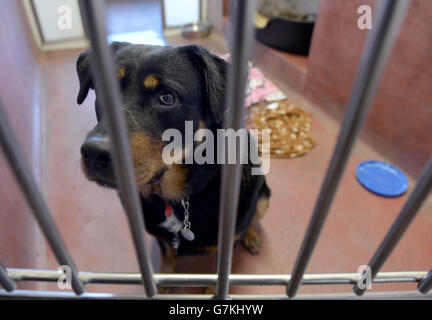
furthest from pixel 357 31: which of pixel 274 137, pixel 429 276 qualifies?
pixel 429 276

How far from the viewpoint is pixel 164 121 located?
60 centimetres

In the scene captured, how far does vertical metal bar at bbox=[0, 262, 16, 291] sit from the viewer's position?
19.1 inches

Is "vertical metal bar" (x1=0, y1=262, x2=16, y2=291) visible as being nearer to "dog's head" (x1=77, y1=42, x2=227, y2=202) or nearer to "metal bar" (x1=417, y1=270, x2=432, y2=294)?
"dog's head" (x1=77, y1=42, x2=227, y2=202)

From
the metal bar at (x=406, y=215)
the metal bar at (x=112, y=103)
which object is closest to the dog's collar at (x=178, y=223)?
the metal bar at (x=112, y=103)

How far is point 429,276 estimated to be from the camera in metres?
0.50

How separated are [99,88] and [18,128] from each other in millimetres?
1156

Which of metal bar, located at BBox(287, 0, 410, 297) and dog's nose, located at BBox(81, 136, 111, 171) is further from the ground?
metal bar, located at BBox(287, 0, 410, 297)

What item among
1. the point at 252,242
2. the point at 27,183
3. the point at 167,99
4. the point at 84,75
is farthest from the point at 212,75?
the point at 252,242

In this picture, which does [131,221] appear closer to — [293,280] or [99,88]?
[99,88]

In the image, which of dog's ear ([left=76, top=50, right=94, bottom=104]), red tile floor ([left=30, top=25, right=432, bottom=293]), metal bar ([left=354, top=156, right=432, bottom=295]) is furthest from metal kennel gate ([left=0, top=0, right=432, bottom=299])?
red tile floor ([left=30, top=25, right=432, bottom=293])

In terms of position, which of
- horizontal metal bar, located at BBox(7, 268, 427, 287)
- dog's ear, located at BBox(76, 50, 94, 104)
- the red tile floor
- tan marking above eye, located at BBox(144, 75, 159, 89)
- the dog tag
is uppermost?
dog's ear, located at BBox(76, 50, 94, 104)

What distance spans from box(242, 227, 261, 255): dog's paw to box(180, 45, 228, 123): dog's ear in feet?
2.30

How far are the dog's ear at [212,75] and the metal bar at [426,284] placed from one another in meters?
0.48

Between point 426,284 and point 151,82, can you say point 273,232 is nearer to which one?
point 426,284
